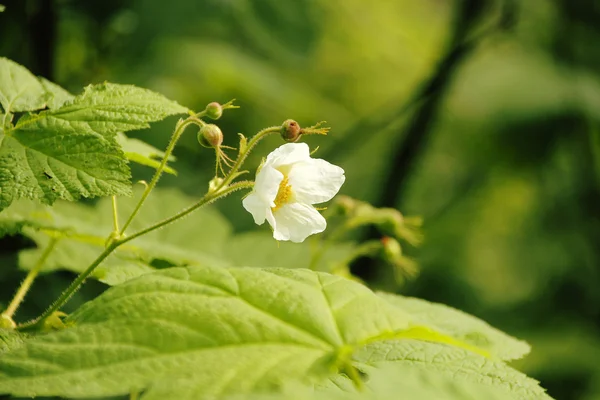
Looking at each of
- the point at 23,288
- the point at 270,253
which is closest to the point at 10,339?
the point at 23,288

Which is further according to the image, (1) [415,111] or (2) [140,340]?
(1) [415,111]

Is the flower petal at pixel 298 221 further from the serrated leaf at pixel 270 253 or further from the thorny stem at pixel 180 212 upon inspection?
the serrated leaf at pixel 270 253

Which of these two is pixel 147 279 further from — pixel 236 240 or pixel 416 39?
pixel 416 39

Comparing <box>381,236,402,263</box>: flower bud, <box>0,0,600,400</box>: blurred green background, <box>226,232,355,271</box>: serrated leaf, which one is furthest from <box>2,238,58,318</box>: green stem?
<box>0,0,600,400</box>: blurred green background

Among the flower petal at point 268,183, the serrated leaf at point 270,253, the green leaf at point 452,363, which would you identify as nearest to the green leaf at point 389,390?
the green leaf at point 452,363

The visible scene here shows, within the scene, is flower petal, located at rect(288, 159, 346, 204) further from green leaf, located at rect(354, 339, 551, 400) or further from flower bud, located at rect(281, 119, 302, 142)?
green leaf, located at rect(354, 339, 551, 400)

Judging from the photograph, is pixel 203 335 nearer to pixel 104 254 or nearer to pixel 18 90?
pixel 104 254

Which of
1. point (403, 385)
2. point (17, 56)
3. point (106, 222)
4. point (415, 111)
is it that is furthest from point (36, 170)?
point (415, 111)
